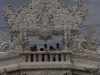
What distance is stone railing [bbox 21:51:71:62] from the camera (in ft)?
53.9

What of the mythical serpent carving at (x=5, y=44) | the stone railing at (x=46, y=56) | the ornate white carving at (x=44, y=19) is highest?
the ornate white carving at (x=44, y=19)

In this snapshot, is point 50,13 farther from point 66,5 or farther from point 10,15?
point 10,15

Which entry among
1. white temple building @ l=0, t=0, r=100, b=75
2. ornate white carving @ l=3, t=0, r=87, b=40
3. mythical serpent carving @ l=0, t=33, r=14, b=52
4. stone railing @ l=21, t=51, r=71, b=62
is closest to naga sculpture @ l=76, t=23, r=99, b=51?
white temple building @ l=0, t=0, r=100, b=75

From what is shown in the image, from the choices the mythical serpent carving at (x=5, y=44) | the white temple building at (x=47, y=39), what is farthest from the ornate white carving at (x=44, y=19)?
the mythical serpent carving at (x=5, y=44)

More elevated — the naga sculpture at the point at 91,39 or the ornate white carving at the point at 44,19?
the ornate white carving at the point at 44,19

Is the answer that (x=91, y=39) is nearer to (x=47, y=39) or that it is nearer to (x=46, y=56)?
(x=47, y=39)

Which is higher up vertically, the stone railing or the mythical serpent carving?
the mythical serpent carving

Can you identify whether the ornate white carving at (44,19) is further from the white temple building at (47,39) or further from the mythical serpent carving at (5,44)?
the mythical serpent carving at (5,44)

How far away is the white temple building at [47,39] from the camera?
642 inches

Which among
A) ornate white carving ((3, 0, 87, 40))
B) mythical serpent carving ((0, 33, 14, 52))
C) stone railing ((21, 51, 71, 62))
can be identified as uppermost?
ornate white carving ((3, 0, 87, 40))

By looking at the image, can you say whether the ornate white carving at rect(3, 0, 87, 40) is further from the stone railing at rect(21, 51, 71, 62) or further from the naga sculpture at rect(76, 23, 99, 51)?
the stone railing at rect(21, 51, 71, 62)

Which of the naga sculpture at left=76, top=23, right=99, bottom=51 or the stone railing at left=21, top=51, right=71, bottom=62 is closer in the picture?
the stone railing at left=21, top=51, right=71, bottom=62

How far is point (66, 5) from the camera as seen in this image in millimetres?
17969

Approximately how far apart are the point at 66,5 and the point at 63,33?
137 centimetres
